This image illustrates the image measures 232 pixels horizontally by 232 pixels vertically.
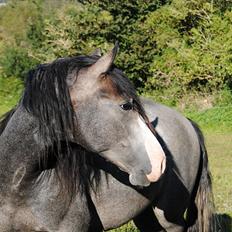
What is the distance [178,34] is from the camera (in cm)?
1855

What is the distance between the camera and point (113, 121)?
2645mm

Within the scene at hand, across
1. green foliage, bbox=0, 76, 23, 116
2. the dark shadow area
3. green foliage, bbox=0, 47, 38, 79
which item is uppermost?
the dark shadow area

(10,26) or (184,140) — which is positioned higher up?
(184,140)

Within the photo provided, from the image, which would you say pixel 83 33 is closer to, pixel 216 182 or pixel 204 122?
pixel 204 122

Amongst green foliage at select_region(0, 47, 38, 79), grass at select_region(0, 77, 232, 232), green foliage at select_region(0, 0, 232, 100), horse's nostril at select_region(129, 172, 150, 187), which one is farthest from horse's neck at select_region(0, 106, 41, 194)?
green foliage at select_region(0, 47, 38, 79)

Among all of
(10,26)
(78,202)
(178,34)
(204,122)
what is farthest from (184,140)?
(10,26)

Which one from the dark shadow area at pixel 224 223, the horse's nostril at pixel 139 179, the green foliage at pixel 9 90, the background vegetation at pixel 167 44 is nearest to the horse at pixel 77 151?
the horse's nostril at pixel 139 179

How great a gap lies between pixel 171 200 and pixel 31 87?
156 cm

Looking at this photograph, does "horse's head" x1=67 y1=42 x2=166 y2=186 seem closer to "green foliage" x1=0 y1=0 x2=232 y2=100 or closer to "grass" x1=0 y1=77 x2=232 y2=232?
"grass" x1=0 y1=77 x2=232 y2=232

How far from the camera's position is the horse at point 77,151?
2.65m

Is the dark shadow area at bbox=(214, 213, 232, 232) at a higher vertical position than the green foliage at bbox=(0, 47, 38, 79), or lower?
higher

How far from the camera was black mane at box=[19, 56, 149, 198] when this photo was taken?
8.74ft

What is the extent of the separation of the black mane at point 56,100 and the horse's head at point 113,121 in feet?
0.07

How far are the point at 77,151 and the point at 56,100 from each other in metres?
0.37
